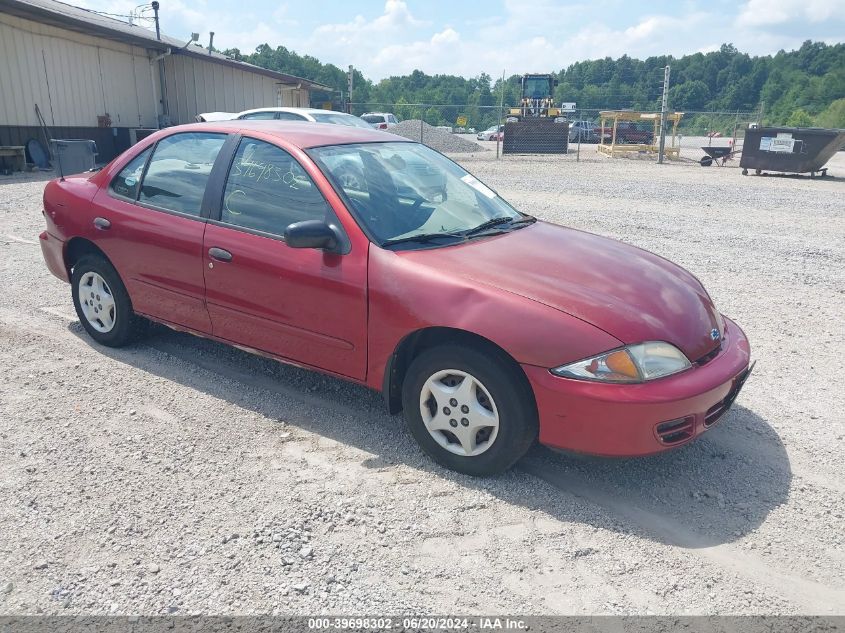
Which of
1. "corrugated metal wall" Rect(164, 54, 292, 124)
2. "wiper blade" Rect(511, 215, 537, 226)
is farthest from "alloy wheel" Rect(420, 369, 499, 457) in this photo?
"corrugated metal wall" Rect(164, 54, 292, 124)

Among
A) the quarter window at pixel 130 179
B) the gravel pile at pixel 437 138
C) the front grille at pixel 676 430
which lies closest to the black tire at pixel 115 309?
the quarter window at pixel 130 179

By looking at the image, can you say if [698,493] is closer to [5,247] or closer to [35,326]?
[35,326]

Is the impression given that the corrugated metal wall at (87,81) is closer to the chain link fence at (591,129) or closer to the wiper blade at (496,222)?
the chain link fence at (591,129)

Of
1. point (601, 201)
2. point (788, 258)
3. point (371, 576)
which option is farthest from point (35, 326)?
point (601, 201)

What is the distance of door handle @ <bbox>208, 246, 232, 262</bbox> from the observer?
390cm

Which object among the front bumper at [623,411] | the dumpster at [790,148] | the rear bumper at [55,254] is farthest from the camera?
the dumpster at [790,148]

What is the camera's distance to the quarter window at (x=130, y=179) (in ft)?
15.0

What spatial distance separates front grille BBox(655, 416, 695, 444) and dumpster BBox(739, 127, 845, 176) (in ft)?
65.3

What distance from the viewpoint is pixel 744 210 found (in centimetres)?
1240

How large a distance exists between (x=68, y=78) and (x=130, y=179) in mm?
17841

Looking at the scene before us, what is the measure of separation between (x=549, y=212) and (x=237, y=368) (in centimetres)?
826

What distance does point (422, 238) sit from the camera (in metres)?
3.61

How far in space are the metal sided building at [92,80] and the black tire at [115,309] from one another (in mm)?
15276

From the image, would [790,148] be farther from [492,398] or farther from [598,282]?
[492,398]
